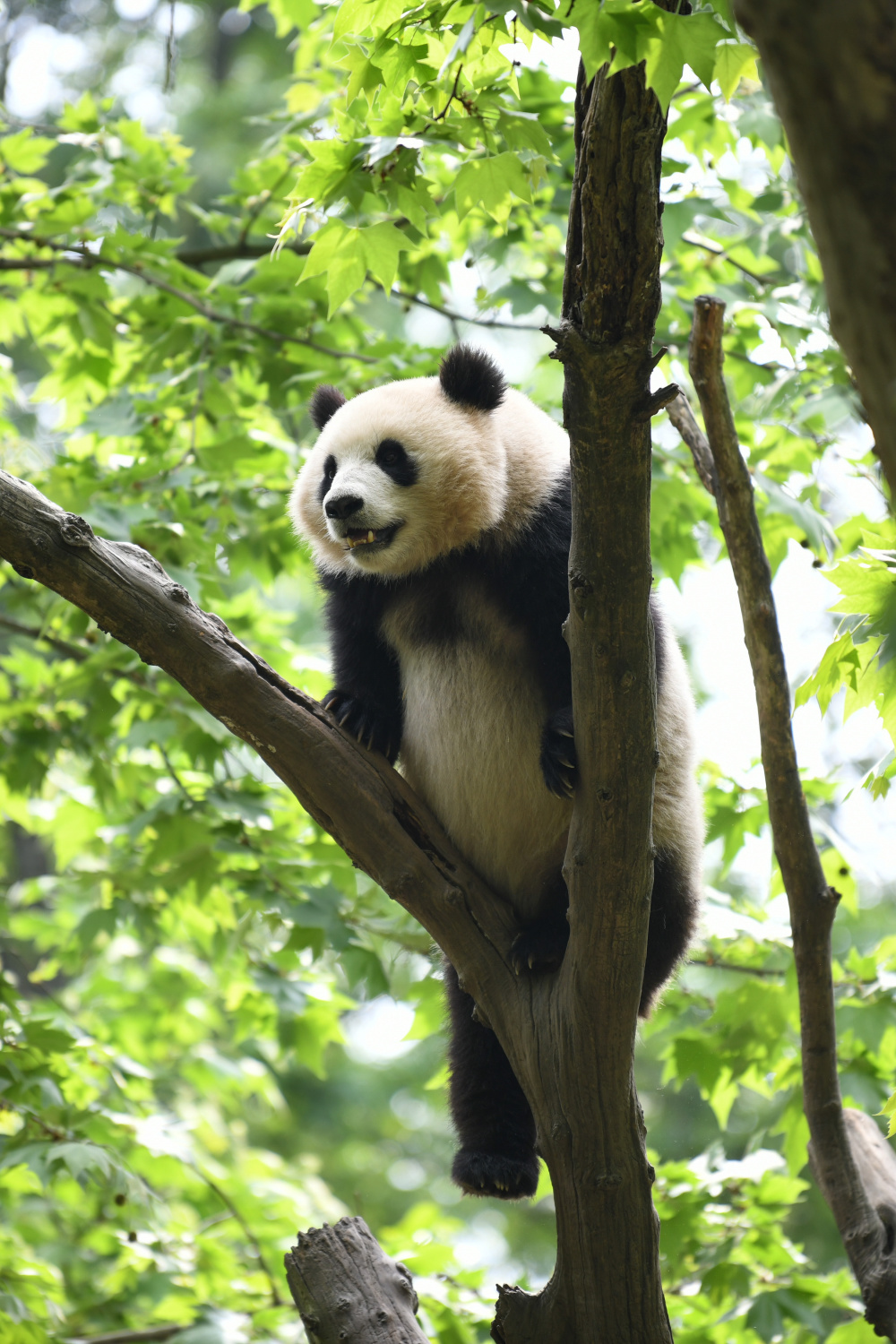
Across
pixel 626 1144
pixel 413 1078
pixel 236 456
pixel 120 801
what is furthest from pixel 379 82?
pixel 413 1078

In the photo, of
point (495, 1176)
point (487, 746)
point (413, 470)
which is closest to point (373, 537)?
point (413, 470)

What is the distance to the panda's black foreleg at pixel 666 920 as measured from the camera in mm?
2973

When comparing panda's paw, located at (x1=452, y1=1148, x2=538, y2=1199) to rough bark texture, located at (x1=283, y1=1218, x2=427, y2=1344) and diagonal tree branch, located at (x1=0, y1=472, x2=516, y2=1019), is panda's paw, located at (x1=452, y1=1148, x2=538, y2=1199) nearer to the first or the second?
rough bark texture, located at (x1=283, y1=1218, x2=427, y2=1344)

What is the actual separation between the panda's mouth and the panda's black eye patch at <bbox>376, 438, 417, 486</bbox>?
0.53ft

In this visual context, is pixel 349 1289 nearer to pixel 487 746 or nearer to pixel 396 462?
pixel 487 746

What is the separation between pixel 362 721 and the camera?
10.3 feet

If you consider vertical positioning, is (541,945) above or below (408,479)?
below

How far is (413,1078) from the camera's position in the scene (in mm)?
11680

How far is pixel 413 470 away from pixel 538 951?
1.45 m

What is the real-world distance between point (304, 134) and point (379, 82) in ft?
7.04

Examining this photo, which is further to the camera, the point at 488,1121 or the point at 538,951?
the point at 488,1121

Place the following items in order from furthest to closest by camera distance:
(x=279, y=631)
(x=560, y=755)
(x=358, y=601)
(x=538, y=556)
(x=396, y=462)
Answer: (x=279, y=631) < (x=358, y=601) < (x=396, y=462) < (x=538, y=556) < (x=560, y=755)

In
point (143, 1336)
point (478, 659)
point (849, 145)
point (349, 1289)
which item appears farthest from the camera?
point (143, 1336)

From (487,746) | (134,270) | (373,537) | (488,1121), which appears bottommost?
(488,1121)
